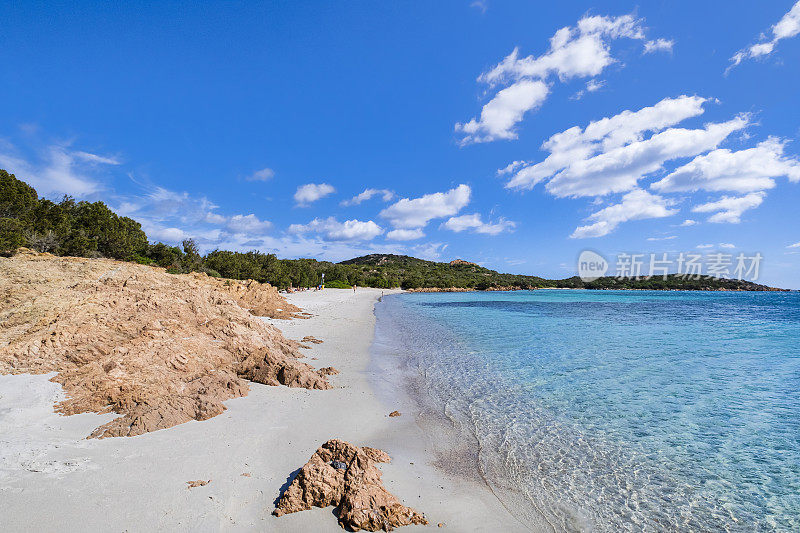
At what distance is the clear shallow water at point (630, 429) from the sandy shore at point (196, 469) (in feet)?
4.34

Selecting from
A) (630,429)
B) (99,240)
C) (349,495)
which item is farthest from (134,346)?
(99,240)

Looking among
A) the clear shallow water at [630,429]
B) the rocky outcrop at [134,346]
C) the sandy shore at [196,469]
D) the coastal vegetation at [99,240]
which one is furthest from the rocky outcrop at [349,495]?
the coastal vegetation at [99,240]

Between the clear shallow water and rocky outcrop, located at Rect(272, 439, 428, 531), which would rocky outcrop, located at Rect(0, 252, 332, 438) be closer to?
rocky outcrop, located at Rect(272, 439, 428, 531)

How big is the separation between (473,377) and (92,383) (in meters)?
10.8

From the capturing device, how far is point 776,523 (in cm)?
476

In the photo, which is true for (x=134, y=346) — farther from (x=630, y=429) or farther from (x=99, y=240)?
(x=99, y=240)

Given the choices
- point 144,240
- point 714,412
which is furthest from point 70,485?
point 144,240

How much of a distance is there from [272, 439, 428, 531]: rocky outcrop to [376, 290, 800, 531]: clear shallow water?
212 cm

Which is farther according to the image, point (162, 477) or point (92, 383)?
point (92, 383)

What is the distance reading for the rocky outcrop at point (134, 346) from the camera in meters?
6.97

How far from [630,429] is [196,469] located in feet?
30.2

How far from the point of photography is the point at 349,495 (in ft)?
14.4

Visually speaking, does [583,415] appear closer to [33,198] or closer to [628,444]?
[628,444]

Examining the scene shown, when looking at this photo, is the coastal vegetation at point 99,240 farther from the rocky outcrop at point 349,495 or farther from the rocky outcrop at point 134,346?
the rocky outcrop at point 349,495
